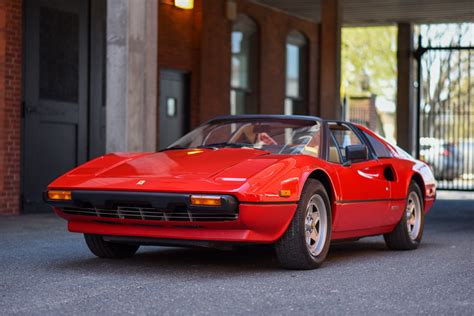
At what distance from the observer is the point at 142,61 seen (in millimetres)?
11125

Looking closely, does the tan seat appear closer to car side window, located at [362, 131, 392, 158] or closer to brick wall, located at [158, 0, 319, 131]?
car side window, located at [362, 131, 392, 158]

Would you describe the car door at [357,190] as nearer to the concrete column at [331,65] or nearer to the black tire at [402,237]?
the black tire at [402,237]

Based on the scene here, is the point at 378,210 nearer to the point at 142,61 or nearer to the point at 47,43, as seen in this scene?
the point at 142,61

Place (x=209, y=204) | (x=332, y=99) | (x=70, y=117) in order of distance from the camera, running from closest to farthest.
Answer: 1. (x=209, y=204)
2. (x=70, y=117)
3. (x=332, y=99)

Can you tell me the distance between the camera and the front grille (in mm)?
6738

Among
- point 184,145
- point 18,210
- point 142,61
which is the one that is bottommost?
point 18,210

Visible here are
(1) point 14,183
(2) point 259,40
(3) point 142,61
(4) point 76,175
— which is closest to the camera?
(4) point 76,175

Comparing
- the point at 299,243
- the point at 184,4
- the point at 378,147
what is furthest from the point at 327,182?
the point at 184,4

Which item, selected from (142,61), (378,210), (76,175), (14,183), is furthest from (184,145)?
(14,183)

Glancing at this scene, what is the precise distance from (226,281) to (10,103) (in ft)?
23.6

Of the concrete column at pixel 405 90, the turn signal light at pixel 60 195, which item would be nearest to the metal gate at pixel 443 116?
the concrete column at pixel 405 90

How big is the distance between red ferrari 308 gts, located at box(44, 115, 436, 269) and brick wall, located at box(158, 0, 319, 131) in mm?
8790

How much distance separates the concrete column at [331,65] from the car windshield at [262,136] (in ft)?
32.1

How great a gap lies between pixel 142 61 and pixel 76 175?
13.1 feet
